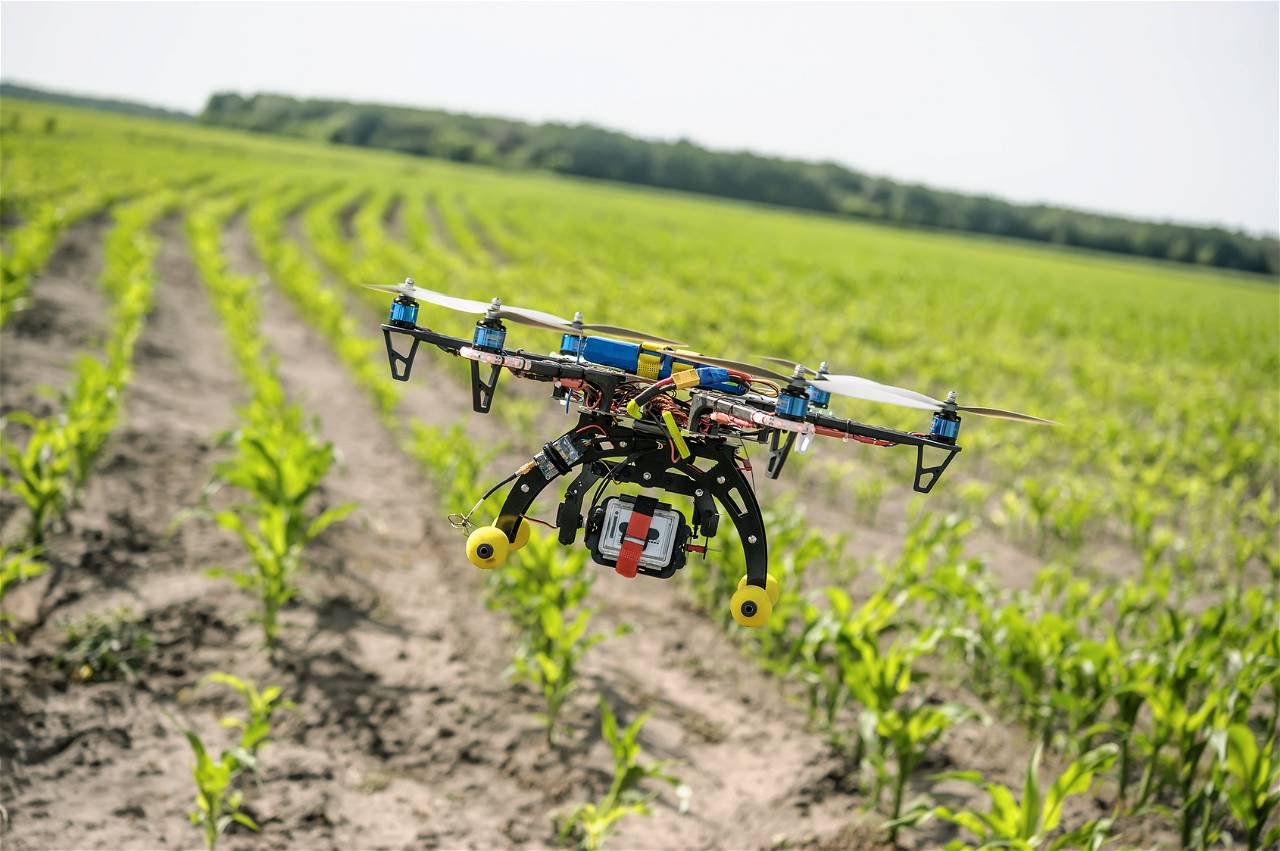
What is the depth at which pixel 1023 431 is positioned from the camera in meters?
15.9

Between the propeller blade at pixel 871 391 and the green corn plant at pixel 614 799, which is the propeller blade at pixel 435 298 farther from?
the green corn plant at pixel 614 799

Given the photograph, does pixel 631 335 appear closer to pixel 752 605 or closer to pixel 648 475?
pixel 648 475

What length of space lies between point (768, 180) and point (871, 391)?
120 m

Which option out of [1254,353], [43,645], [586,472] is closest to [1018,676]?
[586,472]

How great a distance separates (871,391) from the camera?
174cm

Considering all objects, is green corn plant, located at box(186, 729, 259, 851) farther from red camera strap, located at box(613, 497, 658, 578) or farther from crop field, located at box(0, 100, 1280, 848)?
red camera strap, located at box(613, 497, 658, 578)

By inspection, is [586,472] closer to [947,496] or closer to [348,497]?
[348,497]

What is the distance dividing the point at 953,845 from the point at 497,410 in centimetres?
1083

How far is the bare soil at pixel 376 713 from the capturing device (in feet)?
20.0

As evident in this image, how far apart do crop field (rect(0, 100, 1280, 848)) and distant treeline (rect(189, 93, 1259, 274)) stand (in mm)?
90514

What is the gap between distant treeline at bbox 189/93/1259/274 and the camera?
102 meters

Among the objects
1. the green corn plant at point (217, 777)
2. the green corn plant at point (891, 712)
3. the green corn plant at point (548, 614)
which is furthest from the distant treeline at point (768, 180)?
the green corn plant at point (891, 712)

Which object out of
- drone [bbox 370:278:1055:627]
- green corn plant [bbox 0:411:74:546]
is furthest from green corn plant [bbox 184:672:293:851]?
drone [bbox 370:278:1055:627]

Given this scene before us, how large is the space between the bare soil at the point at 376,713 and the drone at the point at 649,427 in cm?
477
